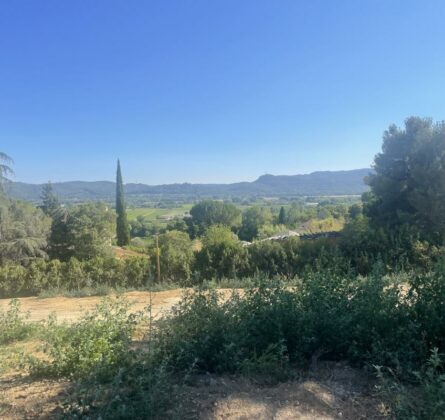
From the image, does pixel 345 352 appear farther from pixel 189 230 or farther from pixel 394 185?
pixel 189 230

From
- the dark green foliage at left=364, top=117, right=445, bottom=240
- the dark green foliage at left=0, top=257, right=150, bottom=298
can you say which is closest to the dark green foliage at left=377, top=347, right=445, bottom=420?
the dark green foliage at left=0, top=257, right=150, bottom=298

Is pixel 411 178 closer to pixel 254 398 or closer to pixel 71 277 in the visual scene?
pixel 71 277

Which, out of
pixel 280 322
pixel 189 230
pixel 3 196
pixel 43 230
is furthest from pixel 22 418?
pixel 189 230

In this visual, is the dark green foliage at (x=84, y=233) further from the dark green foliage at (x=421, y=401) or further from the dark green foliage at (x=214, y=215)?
the dark green foliage at (x=214, y=215)

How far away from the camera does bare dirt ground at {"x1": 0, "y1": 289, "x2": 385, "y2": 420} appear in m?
2.43

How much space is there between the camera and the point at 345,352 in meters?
3.18

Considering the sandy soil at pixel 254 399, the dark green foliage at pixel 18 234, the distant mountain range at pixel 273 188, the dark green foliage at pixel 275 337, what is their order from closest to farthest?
the sandy soil at pixel 254 399, the dark green foliage at pixel 275 337, the dark green foliage at pixel 18 234, the distant mountain range at pixel 273 188

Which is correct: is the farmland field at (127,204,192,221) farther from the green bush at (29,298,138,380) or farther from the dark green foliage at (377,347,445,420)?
the dark green foliage at (377,347,445,420)

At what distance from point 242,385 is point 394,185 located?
55.7ft

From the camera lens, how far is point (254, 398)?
259 cm

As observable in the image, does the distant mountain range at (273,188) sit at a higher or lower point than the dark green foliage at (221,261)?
higher

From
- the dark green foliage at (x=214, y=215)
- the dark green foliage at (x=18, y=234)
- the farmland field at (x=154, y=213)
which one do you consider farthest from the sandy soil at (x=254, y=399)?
the farmland field at (x=154, y=213)

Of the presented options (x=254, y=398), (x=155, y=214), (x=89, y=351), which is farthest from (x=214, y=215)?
(x=254, y=398)

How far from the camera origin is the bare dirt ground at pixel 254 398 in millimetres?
2426
